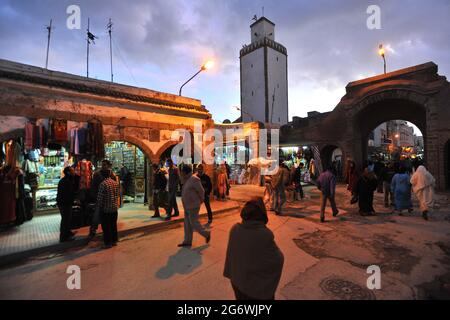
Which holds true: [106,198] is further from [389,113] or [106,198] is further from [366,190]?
[389,113]

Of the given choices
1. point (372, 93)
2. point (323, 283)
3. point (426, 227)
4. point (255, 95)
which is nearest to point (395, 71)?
point (372, 93)

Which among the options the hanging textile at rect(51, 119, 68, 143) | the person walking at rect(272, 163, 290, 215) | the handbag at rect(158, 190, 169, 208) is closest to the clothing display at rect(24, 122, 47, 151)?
the hanging textile at rect(51, 119, 68, 143)

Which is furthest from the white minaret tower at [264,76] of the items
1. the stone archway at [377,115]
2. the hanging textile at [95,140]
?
the hanging textile at [95,140]

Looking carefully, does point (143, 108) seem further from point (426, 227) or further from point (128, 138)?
point (426, 227)

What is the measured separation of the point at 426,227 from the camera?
6957 millimetres

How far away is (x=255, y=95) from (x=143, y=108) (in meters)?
29.8

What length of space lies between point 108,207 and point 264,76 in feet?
112

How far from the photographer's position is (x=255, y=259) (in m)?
2.26

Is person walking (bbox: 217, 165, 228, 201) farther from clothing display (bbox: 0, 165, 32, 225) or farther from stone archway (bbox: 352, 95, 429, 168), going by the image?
stone archway (bbox: 352, 95, 429, 168)

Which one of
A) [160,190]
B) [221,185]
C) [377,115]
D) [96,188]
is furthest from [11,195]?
[377,115]

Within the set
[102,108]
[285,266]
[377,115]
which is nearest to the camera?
[285,266]

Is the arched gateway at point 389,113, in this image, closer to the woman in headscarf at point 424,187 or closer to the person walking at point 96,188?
the woman in headscarf at point 424,187

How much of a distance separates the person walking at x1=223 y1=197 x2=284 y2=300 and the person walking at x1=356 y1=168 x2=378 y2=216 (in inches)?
300
